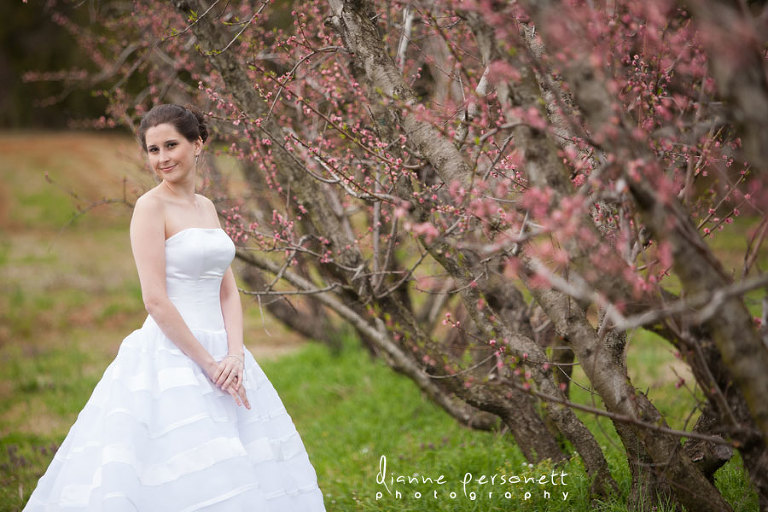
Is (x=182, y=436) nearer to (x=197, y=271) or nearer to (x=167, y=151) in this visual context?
(x=197, y=271)

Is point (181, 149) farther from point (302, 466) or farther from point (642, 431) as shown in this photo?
point (642, 431)

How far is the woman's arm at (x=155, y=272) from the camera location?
2.98 meters

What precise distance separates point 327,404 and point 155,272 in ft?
14.5

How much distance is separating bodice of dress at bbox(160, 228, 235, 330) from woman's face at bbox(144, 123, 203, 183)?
310 millimetres

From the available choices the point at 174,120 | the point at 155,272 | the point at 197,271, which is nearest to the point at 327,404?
the point at 197,271

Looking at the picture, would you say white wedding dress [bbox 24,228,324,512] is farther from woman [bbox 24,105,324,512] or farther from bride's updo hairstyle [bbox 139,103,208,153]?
bride's updo hairstyle [bbox 139,103,208,153]

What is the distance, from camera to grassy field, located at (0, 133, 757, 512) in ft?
12.8

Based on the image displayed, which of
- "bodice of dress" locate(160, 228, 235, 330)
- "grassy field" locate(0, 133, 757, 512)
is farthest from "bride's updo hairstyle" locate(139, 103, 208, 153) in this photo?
"grassy field" locate(0, 133, 757, 512)

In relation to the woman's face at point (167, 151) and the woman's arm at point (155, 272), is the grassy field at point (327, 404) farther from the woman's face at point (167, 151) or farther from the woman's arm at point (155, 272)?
the woman's face at point (167, 151)

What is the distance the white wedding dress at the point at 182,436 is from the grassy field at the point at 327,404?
81 cm

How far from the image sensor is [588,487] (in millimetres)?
3559

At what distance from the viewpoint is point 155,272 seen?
9.80 ft

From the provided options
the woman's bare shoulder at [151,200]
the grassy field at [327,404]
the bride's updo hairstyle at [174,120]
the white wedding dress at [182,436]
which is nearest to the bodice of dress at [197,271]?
the white wedding dress at [182,436]

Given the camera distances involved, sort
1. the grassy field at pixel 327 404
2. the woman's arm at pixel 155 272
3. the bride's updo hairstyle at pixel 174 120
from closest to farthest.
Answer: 1. the woman's arm at pixel 155 272
2. the bride's updo hairstyle at pixel 174 120
3. the grassy field at pixel 327 404
